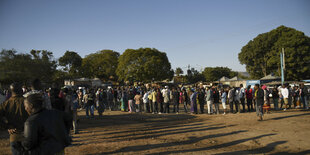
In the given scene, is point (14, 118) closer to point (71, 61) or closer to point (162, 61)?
point (162, 61)

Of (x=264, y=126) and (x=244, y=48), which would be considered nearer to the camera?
(x=264, y=126)

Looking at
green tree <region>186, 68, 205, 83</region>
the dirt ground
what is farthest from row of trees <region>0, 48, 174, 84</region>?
the dirt ground

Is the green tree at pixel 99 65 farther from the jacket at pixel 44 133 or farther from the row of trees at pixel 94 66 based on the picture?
the jacket at pixel 44 133

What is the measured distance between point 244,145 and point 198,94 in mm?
8782

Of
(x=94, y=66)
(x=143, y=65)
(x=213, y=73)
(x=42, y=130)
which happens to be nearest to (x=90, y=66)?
(x=94, y=66)

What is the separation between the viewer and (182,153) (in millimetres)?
5957

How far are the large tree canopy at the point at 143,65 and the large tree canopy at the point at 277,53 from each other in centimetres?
1796

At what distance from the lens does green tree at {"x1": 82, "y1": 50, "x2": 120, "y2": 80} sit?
6300 centimetres

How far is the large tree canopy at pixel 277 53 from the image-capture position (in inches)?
1455

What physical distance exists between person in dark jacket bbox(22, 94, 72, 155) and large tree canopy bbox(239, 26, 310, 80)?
42.5 meters

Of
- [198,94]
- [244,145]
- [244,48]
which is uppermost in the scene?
[244,48]

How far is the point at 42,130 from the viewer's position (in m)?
2.62

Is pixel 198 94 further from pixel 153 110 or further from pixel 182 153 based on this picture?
pixel 182 153

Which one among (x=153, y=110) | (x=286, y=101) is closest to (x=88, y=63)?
(x=153, y=110)
